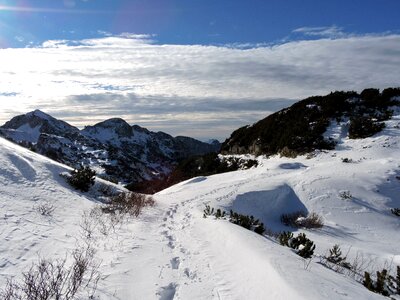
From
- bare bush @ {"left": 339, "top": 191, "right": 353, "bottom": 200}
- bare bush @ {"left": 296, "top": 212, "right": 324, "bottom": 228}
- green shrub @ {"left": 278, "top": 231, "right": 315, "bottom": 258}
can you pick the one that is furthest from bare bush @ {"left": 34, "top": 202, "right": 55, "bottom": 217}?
bare bush @ {"left": 339, "top": 191, "right": 353, "bottom": 200}

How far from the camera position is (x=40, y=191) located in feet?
40.0

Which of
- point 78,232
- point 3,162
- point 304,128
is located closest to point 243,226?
point 78,232

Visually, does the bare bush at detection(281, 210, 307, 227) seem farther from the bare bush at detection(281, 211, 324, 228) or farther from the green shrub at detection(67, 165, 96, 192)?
the green shrub at detection(67, 165, 96, 192)

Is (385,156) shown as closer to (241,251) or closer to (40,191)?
(241,251)

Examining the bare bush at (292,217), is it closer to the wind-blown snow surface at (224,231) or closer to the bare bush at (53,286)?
the wind-blown snow surface at (224,231)

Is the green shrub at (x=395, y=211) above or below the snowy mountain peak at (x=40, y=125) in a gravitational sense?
below

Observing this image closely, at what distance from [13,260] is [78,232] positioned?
2654 mm

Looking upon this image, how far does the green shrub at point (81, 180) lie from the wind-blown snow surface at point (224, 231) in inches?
25.4

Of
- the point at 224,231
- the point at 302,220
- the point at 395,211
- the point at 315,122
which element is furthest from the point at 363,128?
the point at 224,231

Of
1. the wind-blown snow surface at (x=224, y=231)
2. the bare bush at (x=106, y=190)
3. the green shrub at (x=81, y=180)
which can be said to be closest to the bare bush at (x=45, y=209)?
the wind-blown snow surface at (x=224, y=231)

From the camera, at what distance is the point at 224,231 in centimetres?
950

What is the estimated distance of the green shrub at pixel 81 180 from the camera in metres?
15.0

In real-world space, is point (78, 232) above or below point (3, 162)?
below

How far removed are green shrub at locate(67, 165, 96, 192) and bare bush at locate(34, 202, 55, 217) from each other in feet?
13.4
